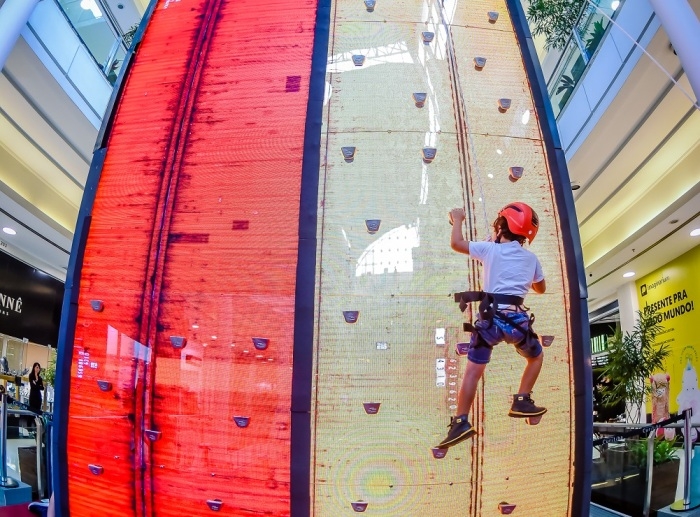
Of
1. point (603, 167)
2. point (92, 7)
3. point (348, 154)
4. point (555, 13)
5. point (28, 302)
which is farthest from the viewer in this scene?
point (28, 302)

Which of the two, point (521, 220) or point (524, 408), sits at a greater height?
point (521, 220)

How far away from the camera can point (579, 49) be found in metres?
10.8

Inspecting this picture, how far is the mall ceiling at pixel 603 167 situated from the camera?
Result: 32.2 feet

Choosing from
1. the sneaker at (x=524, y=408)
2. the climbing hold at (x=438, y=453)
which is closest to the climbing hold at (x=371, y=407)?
the climbing hold at (x=438, y=453)

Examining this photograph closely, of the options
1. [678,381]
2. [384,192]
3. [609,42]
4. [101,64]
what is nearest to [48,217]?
[101,64]

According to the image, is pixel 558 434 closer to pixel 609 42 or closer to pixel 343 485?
pixel 343 485

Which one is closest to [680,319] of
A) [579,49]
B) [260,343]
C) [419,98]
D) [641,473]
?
[579,49]

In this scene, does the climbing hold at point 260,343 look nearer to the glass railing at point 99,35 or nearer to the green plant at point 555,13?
the green plant at point 555,13

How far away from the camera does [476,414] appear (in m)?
3.10

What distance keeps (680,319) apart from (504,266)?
14269 mm

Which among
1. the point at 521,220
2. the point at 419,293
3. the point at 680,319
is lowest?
the point at 419,293

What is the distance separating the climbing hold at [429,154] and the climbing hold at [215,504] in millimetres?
1982

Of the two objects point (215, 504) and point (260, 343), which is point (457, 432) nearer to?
point (260, 343)

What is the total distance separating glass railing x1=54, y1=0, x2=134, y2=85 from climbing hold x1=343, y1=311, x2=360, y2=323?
9275 millimetres
